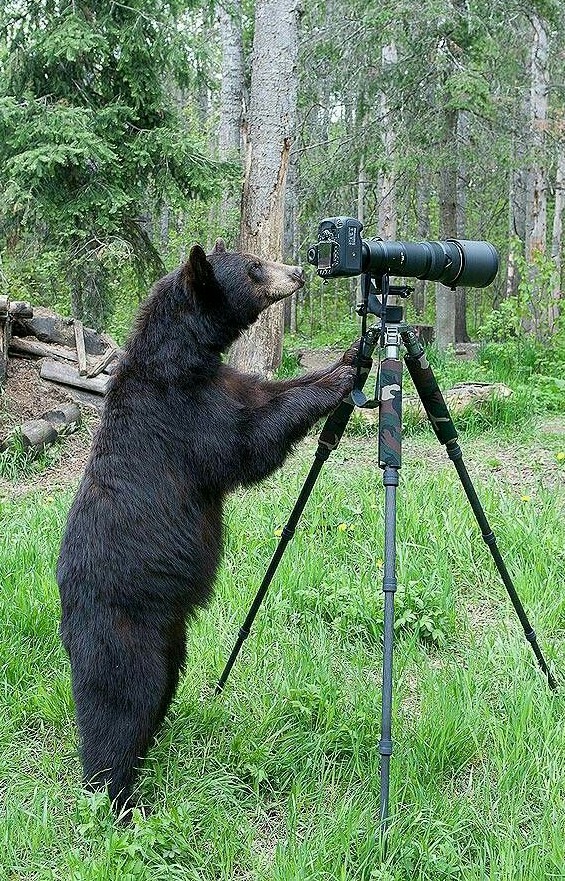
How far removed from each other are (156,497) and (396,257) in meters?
1.13

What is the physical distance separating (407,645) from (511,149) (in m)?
10.1

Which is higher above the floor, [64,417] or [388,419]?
[388,419]

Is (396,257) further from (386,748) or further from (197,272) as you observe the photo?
(386,748)

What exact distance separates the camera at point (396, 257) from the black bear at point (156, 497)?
0.45 metres

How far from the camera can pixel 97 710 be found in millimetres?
2738

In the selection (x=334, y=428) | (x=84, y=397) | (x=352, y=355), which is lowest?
(x=84, y=397)

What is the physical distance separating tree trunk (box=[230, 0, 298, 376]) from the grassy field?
3.52m

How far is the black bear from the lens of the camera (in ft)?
9.04

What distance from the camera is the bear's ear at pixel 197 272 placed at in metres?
2.88

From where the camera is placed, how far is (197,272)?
2.95 meters

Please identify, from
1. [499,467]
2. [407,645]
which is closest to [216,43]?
[499,467]

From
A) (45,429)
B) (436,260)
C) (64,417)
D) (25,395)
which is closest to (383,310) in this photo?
(436,260)

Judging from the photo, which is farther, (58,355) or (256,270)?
(58,355)

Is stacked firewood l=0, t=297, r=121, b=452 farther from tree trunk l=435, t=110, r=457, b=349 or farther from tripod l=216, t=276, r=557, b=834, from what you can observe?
tree trunk l=435, t=110, r=457, b=349
